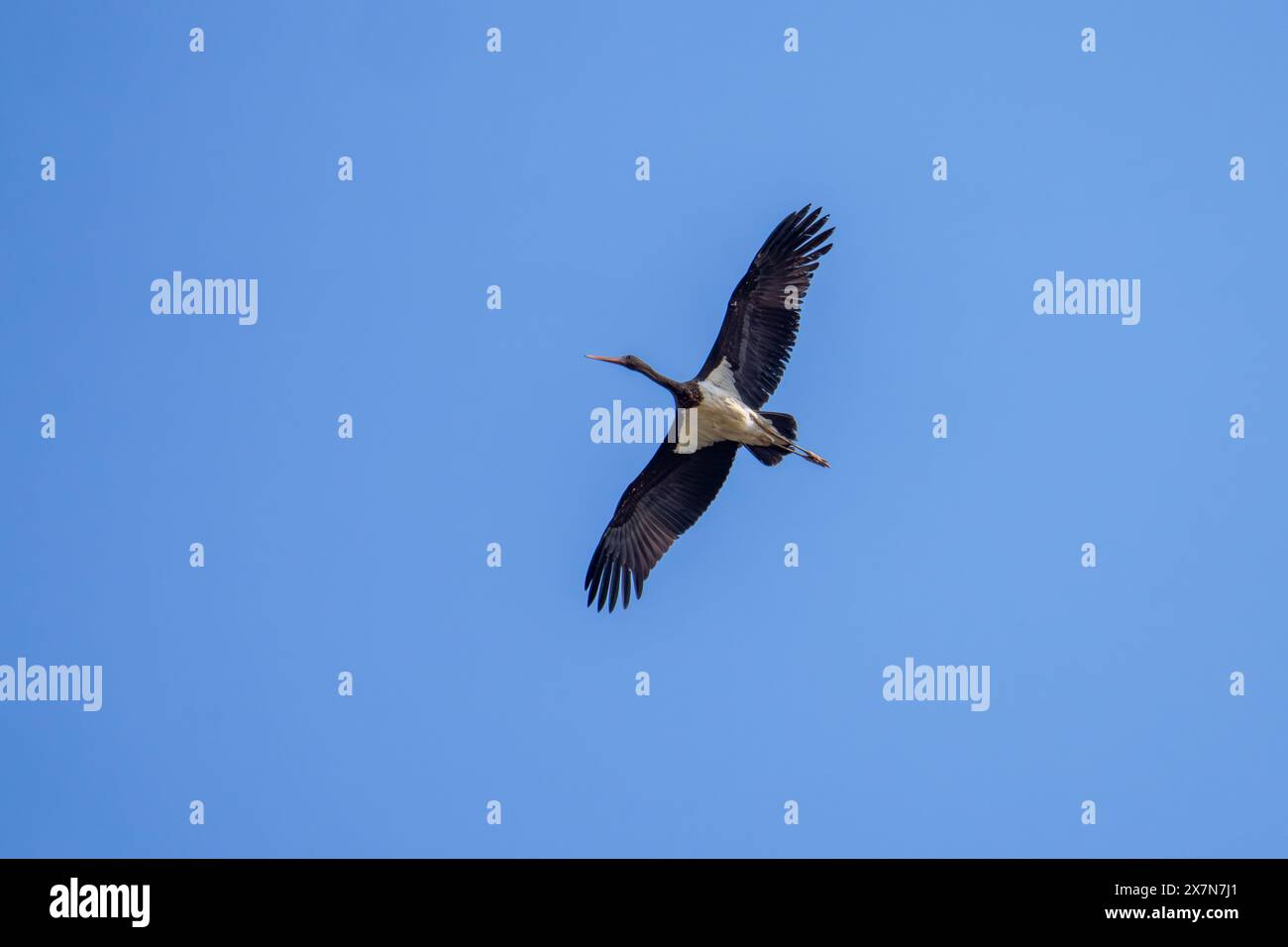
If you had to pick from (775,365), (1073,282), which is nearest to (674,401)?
(775,365)

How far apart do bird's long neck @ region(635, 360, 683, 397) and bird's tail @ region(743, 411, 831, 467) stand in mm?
1187

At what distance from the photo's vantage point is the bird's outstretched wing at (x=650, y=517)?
23.9m

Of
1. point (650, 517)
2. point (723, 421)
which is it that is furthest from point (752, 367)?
point (650, 517)

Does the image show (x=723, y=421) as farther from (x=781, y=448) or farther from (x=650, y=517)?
(x=650, y=517)

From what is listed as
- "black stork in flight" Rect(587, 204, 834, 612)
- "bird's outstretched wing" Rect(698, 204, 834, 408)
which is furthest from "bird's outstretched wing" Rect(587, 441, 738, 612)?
"bird's outstretched wing" Rect(698, 204, 834, 408)

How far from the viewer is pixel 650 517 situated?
24.2 metres

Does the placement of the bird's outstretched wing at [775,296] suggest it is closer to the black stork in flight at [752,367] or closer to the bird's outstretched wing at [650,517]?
the black stork in flight at [752,367]

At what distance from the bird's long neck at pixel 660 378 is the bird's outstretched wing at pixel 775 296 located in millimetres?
682

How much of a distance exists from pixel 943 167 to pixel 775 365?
17.9 feet

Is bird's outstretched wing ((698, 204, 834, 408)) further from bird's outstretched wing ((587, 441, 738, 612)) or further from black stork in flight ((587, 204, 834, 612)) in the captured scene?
bird's outstretched wing ((587, 441, 738, 612))

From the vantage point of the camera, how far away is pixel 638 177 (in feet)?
84.0
